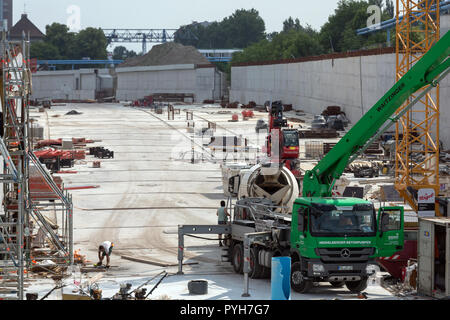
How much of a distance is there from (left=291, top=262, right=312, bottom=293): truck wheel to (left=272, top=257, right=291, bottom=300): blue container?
5.26 meters

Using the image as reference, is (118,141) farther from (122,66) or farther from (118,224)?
(122,66)

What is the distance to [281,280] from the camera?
653 inches

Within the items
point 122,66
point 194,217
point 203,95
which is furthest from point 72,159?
point 122,66

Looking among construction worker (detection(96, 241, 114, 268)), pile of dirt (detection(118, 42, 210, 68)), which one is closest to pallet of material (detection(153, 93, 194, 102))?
pile of dirt (detection(118, 42, 210, 68))

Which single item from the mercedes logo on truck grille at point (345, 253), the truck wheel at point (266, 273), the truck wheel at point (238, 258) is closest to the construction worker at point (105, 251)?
the truck wheel at point (238, 258)

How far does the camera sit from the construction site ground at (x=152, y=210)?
76.9ft

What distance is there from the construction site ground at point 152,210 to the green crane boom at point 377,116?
333cm

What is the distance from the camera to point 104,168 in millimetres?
57844

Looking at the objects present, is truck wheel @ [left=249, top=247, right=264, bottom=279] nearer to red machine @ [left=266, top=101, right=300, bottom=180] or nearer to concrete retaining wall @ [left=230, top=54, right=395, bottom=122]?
red machine @ [left=266, top=101, right=300, bottom=180]

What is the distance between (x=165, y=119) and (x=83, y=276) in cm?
8032

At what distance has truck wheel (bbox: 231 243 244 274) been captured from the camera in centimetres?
2527

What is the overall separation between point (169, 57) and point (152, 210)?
143878 millimetres

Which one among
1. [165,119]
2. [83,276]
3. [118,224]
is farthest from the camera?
[165,119]
